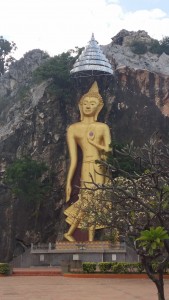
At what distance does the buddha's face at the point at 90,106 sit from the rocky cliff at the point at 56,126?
11.7 ft

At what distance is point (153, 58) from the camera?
37406 millimetres

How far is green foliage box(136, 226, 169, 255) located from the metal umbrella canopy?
2418 centimetres

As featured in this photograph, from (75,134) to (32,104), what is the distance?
21.9ft

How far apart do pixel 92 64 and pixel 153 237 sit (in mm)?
24652

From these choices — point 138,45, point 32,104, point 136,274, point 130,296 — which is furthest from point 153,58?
Result: point 130,296

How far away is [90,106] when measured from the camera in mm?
29656

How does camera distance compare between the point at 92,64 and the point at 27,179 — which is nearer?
the point at 27,179

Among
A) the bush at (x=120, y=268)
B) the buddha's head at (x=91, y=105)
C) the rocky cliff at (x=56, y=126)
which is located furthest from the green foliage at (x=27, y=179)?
the bush at (x=120, y=268)

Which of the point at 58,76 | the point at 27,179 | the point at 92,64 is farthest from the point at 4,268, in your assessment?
the point at 58,76

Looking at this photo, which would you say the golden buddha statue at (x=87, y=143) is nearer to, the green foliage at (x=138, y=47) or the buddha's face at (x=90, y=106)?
the buddha's face at (x=90, y=106)

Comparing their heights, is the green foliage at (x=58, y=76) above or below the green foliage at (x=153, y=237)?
above

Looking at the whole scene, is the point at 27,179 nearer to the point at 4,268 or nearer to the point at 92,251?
the point at 92,251

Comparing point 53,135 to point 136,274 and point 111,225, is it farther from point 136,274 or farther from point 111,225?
point 111,225

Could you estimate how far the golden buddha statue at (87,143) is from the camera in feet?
90.2
